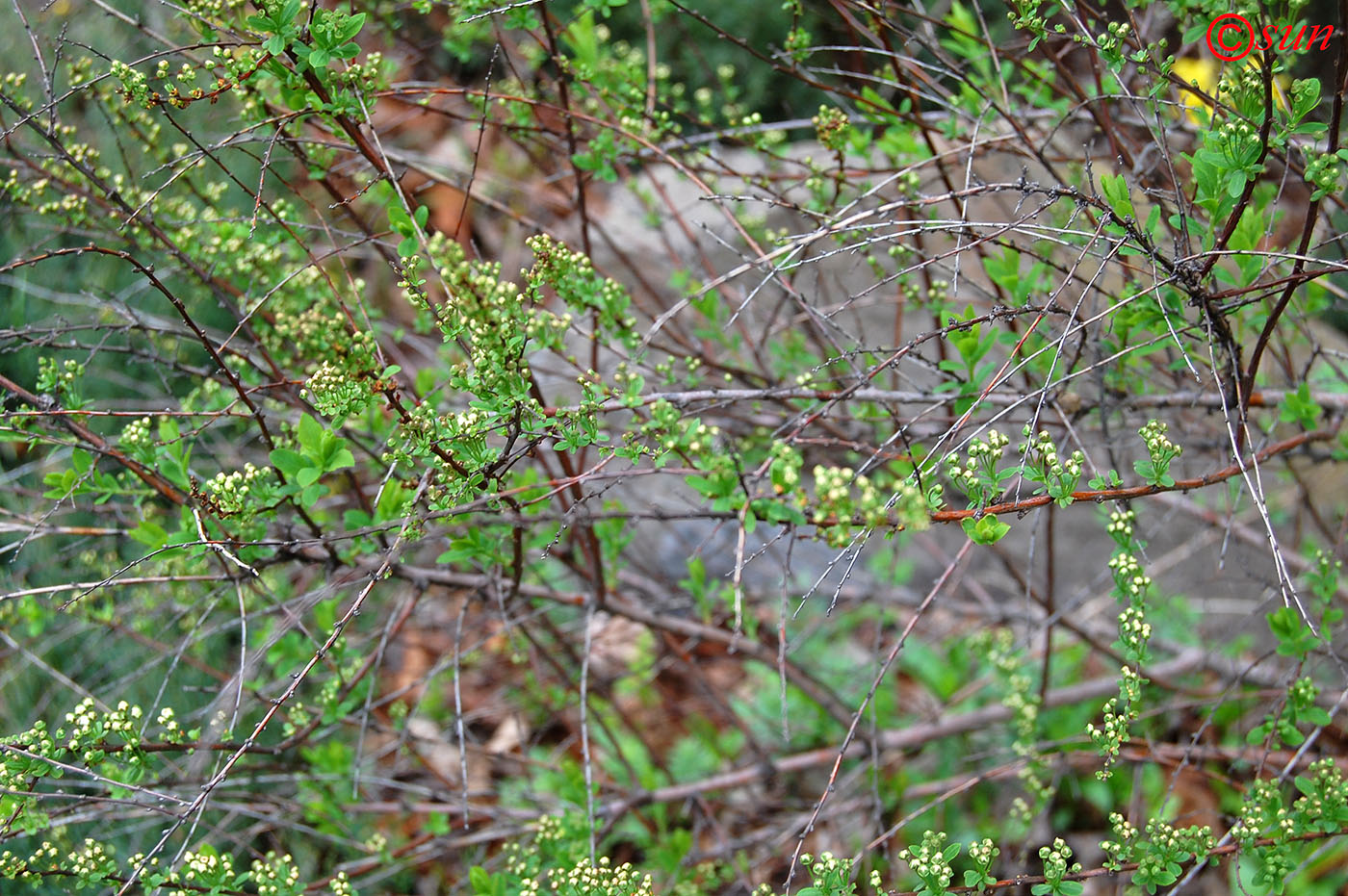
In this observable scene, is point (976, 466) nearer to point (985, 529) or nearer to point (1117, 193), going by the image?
point (985, 529)

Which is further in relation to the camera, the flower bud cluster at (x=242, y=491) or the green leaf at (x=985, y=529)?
the flower bud cluster at (x=242, y=491)

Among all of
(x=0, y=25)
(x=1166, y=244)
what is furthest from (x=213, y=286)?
(x=0, y=25)

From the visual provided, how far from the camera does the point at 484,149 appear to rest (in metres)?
4.79

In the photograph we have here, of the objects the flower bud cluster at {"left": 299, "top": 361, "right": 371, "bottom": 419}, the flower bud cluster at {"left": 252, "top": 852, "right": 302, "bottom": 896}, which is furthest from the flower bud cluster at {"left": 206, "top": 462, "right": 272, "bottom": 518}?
the flower bud cluster at {"left": 252, "top": 852, "right": 302, "bottom": 896}

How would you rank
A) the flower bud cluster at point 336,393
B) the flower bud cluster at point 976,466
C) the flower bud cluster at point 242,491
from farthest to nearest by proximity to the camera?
the flower bud cluster at point 242,491 → the flower bud cluster at point 336,393 → the flower bud cluster at point 976,466

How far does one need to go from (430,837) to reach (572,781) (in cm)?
41

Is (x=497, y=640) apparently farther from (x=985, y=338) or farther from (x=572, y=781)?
(x=985, y=338)

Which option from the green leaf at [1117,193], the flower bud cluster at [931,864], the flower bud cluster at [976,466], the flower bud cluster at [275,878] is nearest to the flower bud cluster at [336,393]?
the flower bud cluster at [275,878]
